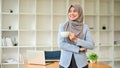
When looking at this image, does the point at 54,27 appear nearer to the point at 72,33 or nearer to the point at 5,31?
the point at 5,31

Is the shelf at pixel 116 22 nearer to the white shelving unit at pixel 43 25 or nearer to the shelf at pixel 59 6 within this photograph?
the white shelving unit at pixel 43 25

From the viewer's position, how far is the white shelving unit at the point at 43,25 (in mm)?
4801

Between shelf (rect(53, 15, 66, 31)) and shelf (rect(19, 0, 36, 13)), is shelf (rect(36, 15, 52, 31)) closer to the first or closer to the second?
shelf (rect(53, 15, 66, 31))

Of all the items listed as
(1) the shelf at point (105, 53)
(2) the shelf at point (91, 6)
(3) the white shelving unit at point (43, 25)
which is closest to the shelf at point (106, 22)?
(3) the white shelving unit at point (43, 25)

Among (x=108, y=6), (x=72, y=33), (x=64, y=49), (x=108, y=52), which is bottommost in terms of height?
(x=108, y=52)

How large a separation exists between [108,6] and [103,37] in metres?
0.82

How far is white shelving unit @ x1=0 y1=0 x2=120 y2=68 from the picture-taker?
4.80 meters

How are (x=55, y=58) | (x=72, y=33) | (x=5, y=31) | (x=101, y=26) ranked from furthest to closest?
(x=101, y=26) < (x=5, y=31) < (x=55, y=58) < (x=72, y=33)

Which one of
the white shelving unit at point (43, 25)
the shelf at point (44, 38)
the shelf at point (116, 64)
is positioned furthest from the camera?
the shelf at point (116, 64)

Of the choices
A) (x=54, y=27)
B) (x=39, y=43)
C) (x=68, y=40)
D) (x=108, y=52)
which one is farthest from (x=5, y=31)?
(x=68, y=40)

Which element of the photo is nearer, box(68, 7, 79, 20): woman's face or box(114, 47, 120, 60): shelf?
box(68, 7, 79, 20): woman's face

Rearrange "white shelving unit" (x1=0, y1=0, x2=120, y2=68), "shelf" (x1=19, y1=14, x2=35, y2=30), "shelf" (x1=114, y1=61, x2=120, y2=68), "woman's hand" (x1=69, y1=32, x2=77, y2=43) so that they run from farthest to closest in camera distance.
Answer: "shelf" (x1=114, y1=61, x2=120, y2=68) < "shelf" (x1=19, y1=14, x2=35, y2=30) < "white shelving unit" (x1=0, y1=0, x2=120, y2=68) < "woman's hand" (x1=69, y1=32, x2=77, y2=43)

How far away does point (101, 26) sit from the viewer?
5.23 meters

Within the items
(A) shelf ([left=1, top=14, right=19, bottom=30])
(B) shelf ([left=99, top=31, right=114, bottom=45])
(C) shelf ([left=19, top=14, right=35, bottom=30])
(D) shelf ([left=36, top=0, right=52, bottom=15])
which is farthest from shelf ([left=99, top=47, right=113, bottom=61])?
(A) shelf ([left=1, top=14, right=19, bottom=30])
